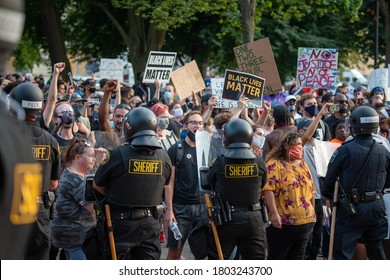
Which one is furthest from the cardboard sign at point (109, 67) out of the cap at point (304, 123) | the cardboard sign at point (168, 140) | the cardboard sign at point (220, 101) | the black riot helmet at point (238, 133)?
the black riot helmet at point (238, 133)

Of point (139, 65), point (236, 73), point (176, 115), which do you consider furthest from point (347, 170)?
point (139, 65)

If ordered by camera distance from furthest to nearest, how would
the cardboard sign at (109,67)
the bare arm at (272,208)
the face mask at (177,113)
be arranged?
the cardboard sign at (109,67) → the face mask at (177,113) → the bare arm at (272,208)

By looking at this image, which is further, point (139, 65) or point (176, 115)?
point (139, 65)

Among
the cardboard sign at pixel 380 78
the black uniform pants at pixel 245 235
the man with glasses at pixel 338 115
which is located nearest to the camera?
the black uniform pants at pixel 245 235

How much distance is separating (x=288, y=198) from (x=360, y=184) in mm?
745

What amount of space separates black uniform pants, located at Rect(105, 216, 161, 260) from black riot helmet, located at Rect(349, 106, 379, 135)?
7.61ft

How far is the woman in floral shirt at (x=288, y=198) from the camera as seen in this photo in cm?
846

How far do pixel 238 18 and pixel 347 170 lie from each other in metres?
20.1

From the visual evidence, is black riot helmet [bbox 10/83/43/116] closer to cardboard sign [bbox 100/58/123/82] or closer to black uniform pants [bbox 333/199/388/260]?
black uniform pants [bbox 333/199/388/260]

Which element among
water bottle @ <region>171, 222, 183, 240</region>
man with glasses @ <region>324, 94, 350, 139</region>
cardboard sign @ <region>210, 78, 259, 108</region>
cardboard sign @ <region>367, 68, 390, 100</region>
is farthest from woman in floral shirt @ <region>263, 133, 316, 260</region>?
cardboard sign @ <region>367, 68, 390, 100</region>

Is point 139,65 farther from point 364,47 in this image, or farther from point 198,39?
point 364,47

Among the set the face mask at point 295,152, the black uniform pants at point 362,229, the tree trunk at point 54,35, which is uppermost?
the face mask at point 295,152

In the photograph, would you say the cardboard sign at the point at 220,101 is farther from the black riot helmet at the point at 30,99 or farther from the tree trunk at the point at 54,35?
the tree trunk at the point at 54,35
